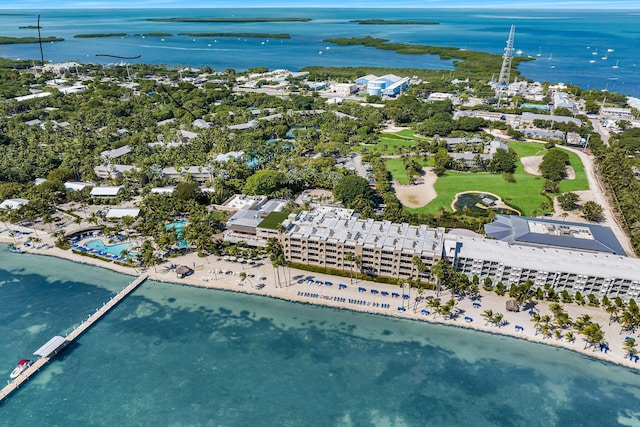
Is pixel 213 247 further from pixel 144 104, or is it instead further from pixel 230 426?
pixel 144 104

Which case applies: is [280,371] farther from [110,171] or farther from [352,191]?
[110,171]

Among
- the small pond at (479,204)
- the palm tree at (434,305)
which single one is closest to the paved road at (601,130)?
the small pond at (479,204)

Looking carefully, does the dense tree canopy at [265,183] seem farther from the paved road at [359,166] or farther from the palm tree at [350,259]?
the palm tree at [350,259]

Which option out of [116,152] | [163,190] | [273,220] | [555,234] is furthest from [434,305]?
[116,152]

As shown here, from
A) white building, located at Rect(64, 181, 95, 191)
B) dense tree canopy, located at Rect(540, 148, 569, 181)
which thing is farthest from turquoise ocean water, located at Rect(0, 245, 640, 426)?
dense tree canopy, located at Rect(540, 148, 569, 181)

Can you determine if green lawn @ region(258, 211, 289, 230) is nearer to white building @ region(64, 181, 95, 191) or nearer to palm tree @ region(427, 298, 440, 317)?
palm tree @ region(427, 298, 440, 317)
